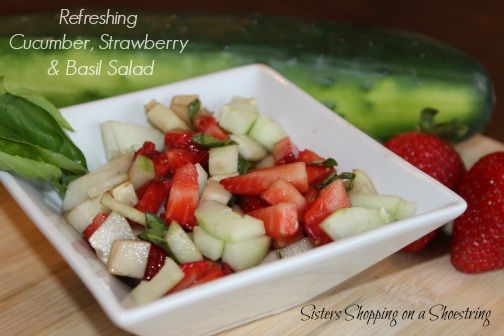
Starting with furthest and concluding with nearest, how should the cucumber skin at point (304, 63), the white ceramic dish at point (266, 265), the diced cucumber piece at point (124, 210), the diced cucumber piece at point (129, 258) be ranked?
the cucumber skin at point (304, 63), the diced cucumber piece at point (124, 210), the diced cucumber piece at point (129, 258), the white ceramic dish at point (266, 265)

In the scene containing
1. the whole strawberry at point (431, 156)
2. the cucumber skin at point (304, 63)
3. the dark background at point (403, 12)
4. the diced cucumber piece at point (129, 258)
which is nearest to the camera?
the diced cucumber piece at point (129, 258)

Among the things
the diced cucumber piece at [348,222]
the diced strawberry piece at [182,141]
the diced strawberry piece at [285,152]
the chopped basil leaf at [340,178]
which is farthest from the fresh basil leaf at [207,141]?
the diced cucumber piece at [348,222]

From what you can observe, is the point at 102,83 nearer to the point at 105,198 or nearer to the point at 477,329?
the point at 105,198

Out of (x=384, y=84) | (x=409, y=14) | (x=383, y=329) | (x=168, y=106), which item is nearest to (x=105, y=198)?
(x=168, y=106)

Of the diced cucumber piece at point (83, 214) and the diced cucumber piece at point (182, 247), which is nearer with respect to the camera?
the diced cucumber piece at point (182, 247)

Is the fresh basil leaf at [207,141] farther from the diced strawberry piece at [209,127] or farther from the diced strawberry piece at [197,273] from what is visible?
the diced strawberry piece at [197,273]

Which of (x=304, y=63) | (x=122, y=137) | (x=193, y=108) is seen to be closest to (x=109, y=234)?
(x=122, y=137)

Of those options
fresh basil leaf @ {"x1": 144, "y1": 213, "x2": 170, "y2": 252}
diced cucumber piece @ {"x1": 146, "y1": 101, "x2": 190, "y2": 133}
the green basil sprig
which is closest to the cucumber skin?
diced cucumber piece @ {"x1": 146, "y1": 101, "x2": 190, "y2": 133}

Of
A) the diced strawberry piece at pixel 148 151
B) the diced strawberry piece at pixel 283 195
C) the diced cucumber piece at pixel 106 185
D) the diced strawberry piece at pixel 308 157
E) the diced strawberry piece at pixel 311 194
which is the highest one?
the diced strawberry piece at pixel 283 195
